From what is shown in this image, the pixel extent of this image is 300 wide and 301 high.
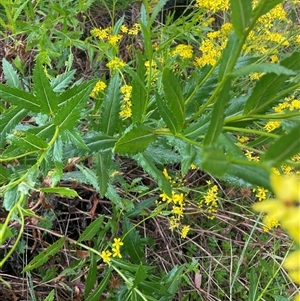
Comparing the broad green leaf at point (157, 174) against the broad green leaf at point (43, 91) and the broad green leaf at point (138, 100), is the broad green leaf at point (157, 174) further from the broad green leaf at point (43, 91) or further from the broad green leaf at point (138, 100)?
the broad green leaf at point (43, 91)

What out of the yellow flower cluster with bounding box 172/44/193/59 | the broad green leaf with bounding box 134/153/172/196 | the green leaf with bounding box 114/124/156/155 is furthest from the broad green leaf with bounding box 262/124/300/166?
the yellow flower cluster with bounding box 172/44/193/59

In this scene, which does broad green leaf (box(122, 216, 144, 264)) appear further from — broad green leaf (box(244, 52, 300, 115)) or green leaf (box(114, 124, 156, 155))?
broad green leaf (box(244, 52, 300, 115))

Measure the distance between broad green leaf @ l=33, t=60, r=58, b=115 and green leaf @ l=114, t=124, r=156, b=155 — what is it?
19 centimetres

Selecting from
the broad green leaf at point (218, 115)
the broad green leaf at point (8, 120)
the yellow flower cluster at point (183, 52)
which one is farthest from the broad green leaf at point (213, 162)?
the yellow flower cluster at point (183, 52)

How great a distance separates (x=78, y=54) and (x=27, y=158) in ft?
3.82

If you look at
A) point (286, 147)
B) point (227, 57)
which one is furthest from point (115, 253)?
point (286, 147)

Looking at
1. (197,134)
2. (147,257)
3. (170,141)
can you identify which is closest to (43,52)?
(170,141)

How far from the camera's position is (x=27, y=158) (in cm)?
122

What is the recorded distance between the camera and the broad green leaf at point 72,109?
939 millimetres

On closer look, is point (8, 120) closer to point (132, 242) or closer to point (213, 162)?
point (132, 242)

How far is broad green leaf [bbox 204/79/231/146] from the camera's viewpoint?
2.10ft

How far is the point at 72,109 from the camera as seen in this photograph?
942 millimetres

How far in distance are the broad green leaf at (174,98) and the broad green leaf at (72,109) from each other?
0.18 meters

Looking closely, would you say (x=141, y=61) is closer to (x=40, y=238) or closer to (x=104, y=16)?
(x=40, y=238)
